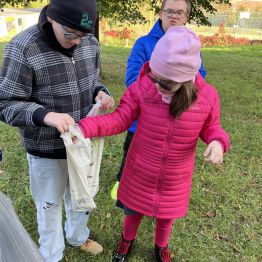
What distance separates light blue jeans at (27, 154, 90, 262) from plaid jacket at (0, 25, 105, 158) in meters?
0.08

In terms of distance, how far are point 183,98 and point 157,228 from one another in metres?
1.05

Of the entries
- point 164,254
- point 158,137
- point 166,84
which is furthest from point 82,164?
point 164,254

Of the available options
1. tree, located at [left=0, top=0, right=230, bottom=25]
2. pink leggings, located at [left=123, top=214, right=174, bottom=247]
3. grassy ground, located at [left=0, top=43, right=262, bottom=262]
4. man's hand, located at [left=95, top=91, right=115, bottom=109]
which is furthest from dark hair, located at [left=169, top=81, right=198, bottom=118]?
tree, located at [left=0, top=0, right=230, bottom=25]

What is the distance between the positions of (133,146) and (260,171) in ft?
7.81

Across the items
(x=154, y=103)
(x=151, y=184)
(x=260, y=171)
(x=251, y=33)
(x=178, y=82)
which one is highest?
(x=178, y=82)

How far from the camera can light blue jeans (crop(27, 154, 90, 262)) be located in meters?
2.15

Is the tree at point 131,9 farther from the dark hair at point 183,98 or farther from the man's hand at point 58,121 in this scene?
the man's hand at point 58,121

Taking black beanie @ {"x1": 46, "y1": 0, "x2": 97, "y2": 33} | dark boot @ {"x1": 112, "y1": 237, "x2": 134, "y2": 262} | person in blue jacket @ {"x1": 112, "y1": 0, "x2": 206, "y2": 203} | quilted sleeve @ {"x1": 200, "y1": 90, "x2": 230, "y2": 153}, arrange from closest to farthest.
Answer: black beanie @ {"x1": 46, "y1": 0, "x2": 97, "y2": 33}, quilted sleeve @ {"x1": 200, "y1": 90, "x2": 230, "y2": 153}, person in blue jacket @ {"x1": 112, "y1": 0, "x2": 206, "y2": 203}, dark boot @ {"x1": 112, "y1": 237, "x2": 134, "y2": 262}

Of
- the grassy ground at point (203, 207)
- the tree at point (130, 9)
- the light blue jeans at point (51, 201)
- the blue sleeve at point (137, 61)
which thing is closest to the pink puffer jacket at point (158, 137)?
the light blue jeans at point (51, 201)

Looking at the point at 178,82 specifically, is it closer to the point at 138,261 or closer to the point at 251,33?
the point at 138,261

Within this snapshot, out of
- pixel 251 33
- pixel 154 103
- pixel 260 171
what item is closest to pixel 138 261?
pixel 154 103

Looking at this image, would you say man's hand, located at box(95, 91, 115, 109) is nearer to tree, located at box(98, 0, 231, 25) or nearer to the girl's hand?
the girl's hand

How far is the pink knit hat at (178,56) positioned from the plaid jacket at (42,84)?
44 centimetres

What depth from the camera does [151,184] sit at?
87.2 inches
